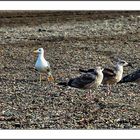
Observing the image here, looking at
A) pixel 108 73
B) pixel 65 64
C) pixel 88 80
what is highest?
pixel 88 80

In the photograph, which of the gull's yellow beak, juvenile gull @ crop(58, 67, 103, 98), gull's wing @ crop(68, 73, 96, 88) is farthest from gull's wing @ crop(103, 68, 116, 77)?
the gull's yellow beak

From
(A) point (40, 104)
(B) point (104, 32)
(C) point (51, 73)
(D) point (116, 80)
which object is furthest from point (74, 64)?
(B) point (104, 32)

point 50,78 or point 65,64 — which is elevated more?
point 50,78

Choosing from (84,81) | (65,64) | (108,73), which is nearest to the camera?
(84,81)

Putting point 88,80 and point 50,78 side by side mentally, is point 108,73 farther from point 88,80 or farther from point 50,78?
point 50,78

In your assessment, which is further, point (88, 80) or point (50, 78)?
point (50, 78)

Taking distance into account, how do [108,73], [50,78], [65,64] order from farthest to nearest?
[65,64]
[50,78]
[108,73]

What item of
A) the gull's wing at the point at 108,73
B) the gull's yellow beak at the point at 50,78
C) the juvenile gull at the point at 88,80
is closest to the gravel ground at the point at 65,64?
the gull's yellow beak at the point at 50,78

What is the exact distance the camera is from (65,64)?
1972 centimetres

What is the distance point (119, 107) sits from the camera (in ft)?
43.0

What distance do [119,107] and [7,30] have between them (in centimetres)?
1876

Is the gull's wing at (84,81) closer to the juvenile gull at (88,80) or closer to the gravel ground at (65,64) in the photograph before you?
the juvenile gull at (88,80)

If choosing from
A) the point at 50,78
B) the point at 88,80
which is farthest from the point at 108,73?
the point at 50,78

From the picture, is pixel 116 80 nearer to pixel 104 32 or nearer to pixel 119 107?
pixel 119 107
